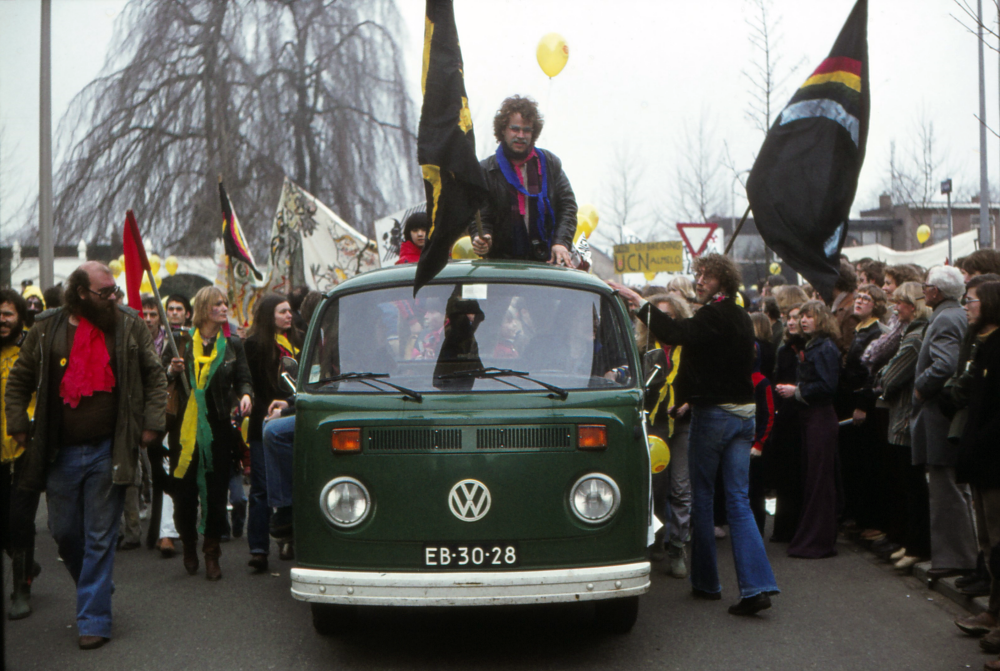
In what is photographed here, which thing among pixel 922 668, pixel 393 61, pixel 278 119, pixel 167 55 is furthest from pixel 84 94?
pixel 922 668

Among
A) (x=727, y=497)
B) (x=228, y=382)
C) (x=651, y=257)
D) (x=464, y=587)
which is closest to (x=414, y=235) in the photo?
(x=228, y=382)

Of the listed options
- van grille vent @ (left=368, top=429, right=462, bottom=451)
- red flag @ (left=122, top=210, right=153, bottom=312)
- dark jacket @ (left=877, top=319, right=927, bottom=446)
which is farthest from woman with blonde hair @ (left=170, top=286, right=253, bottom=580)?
dark jacket @ (left=877, top=319, right=927, bottom=446)

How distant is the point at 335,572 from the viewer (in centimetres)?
541

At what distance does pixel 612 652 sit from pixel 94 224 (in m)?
19.7

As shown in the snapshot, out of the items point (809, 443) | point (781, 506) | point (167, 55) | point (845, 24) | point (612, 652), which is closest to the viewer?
point (612, 652)

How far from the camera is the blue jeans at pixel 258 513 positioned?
8.31m

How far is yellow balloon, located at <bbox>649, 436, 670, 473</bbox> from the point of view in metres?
7.59

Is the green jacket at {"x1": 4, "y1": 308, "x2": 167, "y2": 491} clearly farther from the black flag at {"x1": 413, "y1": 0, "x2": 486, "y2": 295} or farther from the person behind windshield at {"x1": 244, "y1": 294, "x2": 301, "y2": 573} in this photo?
the black flag at {"x1": 413, "y1": 0, "x2": 486, "y2": 295}

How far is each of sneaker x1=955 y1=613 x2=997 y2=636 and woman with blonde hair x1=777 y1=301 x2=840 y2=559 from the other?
98.3 inches

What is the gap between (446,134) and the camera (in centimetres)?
619

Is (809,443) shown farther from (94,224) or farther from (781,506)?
(94,224)

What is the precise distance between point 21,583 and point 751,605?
15.5 feet

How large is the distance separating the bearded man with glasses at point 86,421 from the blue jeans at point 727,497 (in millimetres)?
→ 3389

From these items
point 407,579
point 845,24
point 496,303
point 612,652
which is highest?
point 845,24
